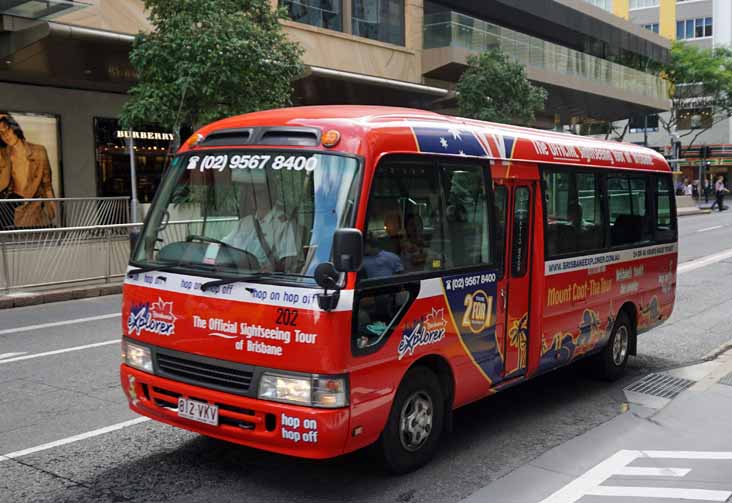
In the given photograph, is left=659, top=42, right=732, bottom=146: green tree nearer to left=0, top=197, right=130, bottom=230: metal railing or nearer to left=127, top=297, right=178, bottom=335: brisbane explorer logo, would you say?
left=0, top=197, right=130, bottom=230: metal railing

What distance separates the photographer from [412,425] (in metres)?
5.07

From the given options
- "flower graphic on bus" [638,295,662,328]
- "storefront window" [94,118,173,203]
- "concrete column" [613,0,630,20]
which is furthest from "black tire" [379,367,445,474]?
"concrete column" [613,0,630,20]

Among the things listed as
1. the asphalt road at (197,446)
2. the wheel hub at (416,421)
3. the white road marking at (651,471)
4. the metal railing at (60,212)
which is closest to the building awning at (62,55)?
the metal railing at (60,212)

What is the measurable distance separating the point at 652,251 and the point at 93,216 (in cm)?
1089

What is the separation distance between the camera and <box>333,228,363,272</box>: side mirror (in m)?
4.26

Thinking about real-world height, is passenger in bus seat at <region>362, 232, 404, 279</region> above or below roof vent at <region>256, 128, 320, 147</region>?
below

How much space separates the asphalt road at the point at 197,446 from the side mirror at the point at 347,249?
4.79ft

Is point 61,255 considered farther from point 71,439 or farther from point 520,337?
point 520,337

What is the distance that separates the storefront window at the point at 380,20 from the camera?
26.3m

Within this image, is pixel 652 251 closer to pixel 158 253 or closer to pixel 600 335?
pixel 600 335

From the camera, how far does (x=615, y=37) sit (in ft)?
144

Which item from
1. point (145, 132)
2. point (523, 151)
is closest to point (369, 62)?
point (145, 132)

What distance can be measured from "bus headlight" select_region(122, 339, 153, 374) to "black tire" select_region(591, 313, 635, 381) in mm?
4708

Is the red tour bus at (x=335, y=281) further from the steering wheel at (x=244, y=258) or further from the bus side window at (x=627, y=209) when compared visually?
the bus side window at (x=627, y=209)
